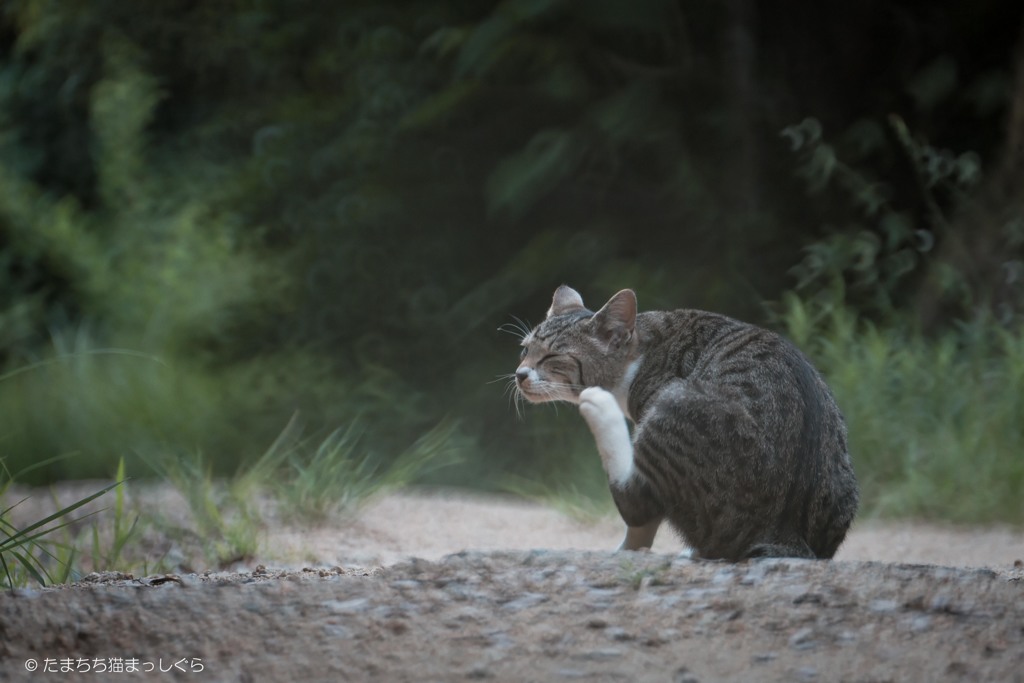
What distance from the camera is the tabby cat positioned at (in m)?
3.20

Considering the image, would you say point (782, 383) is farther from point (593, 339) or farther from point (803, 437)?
point (593, 339)

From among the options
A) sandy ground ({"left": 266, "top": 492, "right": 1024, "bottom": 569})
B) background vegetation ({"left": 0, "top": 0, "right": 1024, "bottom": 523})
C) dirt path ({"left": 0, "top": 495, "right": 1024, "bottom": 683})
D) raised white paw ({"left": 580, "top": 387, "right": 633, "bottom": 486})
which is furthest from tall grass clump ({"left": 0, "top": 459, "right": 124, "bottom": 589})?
background vegetation ({"left": 0, "top": 0, "right": 1024, "bottom": 523})

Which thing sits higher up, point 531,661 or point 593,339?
point 593,339

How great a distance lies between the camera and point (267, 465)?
5348 mm

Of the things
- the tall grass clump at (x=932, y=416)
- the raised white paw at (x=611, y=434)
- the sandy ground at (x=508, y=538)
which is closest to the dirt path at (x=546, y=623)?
the raised white paw at (x=611, y=434)

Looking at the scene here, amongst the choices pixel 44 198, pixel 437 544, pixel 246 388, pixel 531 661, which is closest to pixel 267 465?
pixel 437 544

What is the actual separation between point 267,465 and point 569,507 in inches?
55.8

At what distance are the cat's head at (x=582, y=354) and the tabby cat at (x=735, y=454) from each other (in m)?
0.19

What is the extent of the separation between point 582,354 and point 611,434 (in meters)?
0.48

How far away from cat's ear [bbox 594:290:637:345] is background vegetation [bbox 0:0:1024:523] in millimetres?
2478

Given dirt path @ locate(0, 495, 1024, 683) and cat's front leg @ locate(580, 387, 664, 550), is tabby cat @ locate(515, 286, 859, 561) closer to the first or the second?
cat's front leg @ locate(580, 387, 664, 550)

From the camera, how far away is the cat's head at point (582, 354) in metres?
3.79

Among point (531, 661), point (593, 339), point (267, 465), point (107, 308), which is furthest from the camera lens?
point (107, 308)

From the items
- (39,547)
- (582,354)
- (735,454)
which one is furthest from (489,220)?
(735,454)
